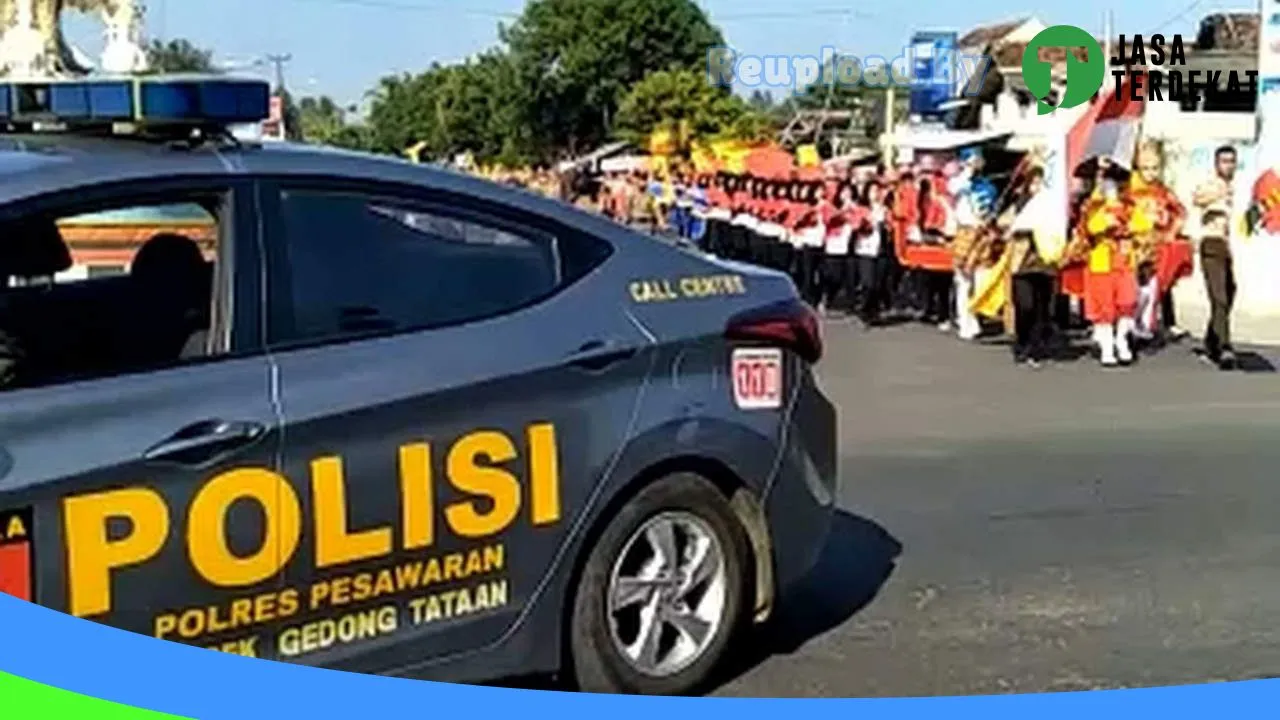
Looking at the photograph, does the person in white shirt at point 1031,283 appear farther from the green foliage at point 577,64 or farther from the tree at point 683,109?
the green foliage at point 577,64

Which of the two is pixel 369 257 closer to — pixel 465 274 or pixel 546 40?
pixel 465 274

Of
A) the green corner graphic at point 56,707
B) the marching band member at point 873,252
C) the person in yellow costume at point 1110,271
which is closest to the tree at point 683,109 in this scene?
the marching band member at point 873,252

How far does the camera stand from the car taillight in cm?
550

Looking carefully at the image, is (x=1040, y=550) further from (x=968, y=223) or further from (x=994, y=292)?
(x=968, y=223)

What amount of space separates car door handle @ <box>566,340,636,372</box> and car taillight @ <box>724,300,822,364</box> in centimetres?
44

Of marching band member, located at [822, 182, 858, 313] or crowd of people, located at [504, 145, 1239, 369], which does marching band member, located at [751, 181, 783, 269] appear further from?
marching band member, located at [822, 182, 858, 313]

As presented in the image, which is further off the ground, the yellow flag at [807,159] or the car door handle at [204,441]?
the car door handle at [204,441]

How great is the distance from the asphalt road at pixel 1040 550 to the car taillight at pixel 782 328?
2.95 feet

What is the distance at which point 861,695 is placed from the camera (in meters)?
5.50

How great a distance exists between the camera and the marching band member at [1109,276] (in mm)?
14742

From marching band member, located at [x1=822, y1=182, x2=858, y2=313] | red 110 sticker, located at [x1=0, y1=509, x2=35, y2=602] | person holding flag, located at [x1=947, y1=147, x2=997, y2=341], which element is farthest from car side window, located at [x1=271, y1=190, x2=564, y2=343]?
marching band member, located at [x1=822, y1=182, x2=858, y2=313]

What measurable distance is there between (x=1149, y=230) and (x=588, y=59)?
2971 inches

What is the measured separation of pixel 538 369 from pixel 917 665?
1621 millimetres

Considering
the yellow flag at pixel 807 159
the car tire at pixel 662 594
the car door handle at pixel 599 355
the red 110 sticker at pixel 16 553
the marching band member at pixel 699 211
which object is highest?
the car door handle at pixel 599 355
